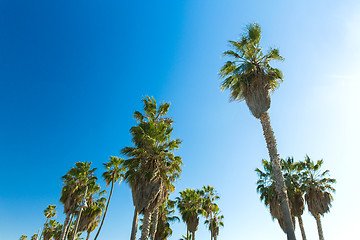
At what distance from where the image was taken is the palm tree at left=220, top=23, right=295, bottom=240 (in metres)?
12.3

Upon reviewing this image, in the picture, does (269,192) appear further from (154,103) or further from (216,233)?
(216,233)

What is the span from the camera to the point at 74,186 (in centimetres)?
2353

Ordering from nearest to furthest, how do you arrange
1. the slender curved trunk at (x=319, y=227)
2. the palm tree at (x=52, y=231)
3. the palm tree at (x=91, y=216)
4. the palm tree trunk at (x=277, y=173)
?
the palm tree trunk at (x=277, y=173)
the slender curved trunk at (x=319, y=227)
the palm tree at (x=91, y=216)
the palm tree at (x=52, y=231)

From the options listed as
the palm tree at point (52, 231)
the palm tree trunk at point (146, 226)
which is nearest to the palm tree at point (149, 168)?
the palm tree trunk at point (146, 226)

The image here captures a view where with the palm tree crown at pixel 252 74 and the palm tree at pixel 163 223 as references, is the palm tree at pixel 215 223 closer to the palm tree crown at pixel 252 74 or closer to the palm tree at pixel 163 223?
the palm tree at pixel 163 223

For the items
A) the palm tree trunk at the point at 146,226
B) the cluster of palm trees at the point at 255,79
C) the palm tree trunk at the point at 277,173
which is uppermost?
the cluster of palm trees at the point at 255,79

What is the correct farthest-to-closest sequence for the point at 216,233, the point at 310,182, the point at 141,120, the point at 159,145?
1. the point at 216,233
2. the point at 310,182
3. the point at 141,120
4. the point at 159,145

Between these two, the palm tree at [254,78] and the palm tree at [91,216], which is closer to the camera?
the palm tree at [254,78]

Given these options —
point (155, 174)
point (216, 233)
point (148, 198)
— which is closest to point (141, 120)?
point (155, 174)

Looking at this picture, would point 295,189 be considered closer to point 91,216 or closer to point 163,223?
point 163,223

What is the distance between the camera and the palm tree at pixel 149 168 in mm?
13008

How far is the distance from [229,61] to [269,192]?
39.9 feet

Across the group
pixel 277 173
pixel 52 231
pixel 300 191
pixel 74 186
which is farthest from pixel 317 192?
pixel 52 231

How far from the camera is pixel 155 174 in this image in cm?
1352
